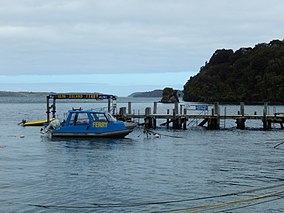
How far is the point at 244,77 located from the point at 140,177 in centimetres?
14355

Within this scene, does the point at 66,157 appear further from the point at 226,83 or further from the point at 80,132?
the point at 226,83

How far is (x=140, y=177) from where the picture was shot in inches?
899

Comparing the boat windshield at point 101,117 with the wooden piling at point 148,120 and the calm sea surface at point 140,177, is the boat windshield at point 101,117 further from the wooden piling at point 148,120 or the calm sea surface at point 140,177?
the wooden piling at point 148,120

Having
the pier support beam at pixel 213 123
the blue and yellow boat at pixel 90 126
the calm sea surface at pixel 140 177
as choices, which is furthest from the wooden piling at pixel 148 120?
the calm sea surface at pixel 140 177

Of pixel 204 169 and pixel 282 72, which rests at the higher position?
pixel 282 72

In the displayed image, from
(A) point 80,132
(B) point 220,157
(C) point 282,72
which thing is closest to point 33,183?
(B) point 220,157

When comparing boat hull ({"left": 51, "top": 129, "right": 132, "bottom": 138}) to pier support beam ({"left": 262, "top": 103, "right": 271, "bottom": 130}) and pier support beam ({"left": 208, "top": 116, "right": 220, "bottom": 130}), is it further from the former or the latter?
pier support beam ({"left": 262, "top": 103, "right": 271, "bottom": 130})

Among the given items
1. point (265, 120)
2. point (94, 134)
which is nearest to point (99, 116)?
point (94, 134)

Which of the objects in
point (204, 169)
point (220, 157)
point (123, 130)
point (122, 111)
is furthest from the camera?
point (122, 111)

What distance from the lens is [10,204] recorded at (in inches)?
682

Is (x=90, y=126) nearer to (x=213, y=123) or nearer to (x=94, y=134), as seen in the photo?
(x=94, y=134)

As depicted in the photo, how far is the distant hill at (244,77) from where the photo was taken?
149600 millimetres

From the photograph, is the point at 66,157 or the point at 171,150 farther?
the point at 171,150

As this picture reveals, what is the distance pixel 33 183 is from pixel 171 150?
14941 millimetres
